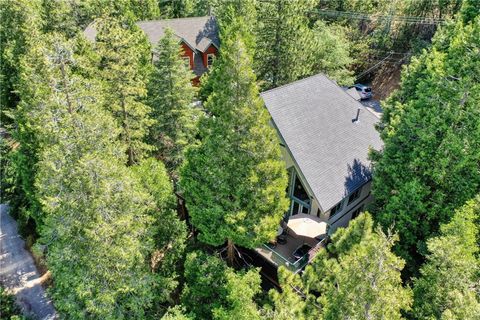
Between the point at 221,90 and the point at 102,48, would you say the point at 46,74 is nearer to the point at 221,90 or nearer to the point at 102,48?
the point at 102,48

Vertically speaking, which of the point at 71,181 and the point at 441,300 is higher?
the point at 71,181

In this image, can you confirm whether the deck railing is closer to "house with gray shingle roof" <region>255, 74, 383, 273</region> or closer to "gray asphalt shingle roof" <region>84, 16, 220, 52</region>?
"house with gray shingle roof" <region>255, 74, 383, 273</region>

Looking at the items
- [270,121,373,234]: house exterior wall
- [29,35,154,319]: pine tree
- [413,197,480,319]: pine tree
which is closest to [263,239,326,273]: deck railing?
[270,121,373,234]: house exterior wall

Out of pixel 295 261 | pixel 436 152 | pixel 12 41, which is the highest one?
pixel 12 41

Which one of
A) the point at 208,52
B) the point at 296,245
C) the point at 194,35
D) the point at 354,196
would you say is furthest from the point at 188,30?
the point at 296,245

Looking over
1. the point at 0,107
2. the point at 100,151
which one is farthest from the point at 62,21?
the point at 100,151

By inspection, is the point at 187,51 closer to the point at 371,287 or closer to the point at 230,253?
the point at 230,253

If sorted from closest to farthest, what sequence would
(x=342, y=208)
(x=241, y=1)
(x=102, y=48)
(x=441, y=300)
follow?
(x=441, y=300)
(x=102, y=48)
(x=342, y=208)
(x=241, y=1)
